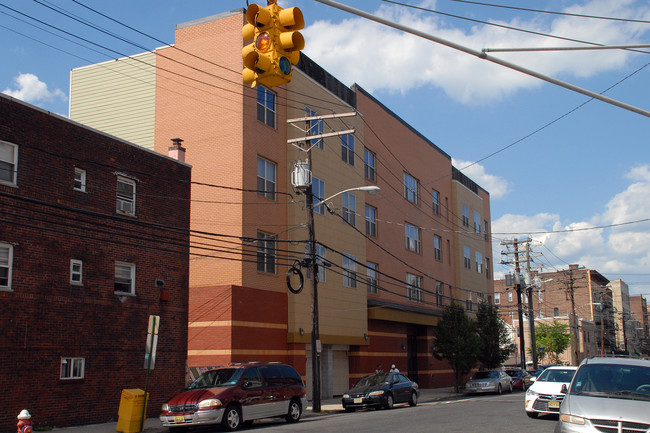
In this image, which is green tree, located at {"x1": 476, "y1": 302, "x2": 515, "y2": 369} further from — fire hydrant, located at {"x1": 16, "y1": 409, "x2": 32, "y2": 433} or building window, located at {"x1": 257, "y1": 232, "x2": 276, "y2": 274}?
Result: fire hydrant, located at {"x1": 16, "y1": 409, "x2": 32, "y2": 433}

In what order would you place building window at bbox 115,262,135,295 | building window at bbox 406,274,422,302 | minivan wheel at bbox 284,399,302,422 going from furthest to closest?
building window at bbox 406,274,422,302
building window at bbox 115,262,135,295
minivan wheel at bbox 284,399,302,422

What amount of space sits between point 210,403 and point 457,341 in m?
22.6

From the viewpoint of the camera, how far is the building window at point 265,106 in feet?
93.5

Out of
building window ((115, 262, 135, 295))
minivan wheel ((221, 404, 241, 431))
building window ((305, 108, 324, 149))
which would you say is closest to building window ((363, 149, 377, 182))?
building window ((305, 108, 324, 149))

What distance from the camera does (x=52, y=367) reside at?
59.1ft

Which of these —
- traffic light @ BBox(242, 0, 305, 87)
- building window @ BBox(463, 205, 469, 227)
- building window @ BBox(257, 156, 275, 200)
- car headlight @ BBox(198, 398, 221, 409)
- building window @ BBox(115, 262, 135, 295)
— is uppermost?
building window @ BBox(463, 205, 469, 227)

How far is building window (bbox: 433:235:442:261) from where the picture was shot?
47050mm

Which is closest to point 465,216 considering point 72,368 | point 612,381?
point 72,368

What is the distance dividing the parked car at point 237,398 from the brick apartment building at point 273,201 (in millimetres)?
4289

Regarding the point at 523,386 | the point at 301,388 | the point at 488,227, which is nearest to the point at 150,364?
the point at 301,388

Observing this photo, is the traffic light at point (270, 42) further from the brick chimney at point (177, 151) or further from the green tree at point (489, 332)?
the green tree at point (489, 332)

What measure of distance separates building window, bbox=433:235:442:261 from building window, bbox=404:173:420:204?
12.7ft

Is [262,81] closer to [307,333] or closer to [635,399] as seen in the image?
[635,399]

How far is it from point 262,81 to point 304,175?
53.3ft
